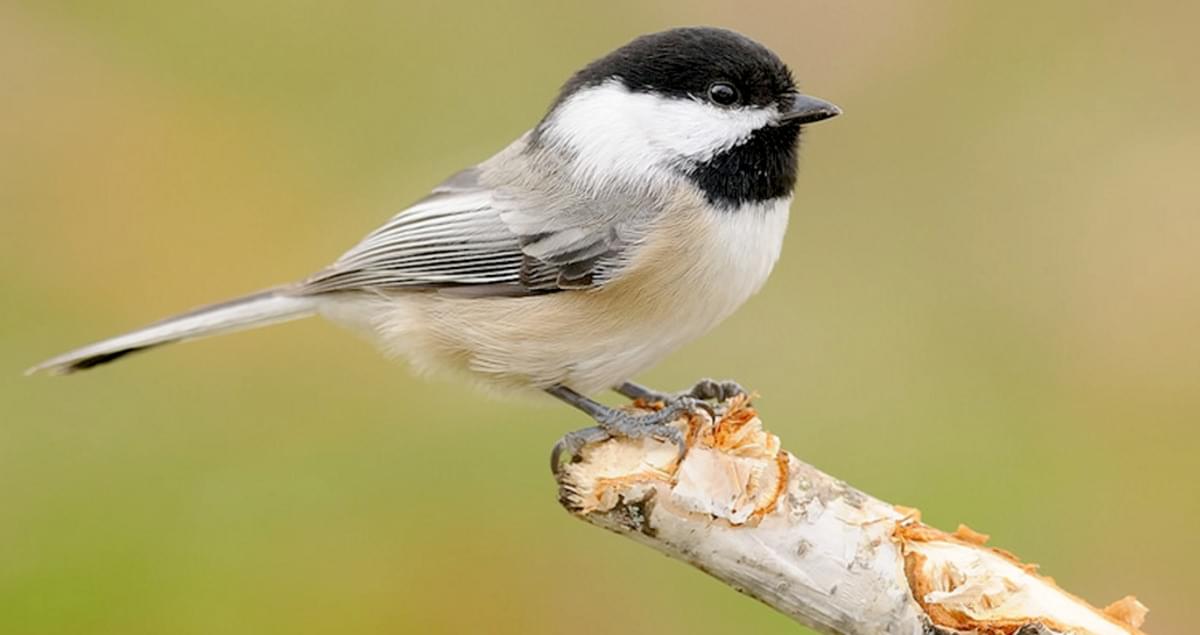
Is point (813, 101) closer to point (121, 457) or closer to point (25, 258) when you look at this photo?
point (121, 457)

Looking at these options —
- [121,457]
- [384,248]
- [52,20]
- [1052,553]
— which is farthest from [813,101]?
[52,20]

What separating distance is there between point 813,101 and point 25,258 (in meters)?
2.76

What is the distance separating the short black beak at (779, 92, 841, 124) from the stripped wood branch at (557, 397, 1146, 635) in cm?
58

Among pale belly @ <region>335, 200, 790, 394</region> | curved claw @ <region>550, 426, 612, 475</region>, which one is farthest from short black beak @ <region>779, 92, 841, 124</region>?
curved claw @ <region>550, 426, 612, 475</region>

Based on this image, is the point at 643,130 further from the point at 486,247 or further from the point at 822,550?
the point at 822,550

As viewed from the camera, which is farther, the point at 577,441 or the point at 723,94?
the point at 723,94

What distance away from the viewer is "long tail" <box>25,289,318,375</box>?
90.4 inches

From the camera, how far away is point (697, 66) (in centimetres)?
204

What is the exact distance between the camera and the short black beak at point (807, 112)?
2.07 metres

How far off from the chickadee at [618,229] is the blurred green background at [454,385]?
701mm

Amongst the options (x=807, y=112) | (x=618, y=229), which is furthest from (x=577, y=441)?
(x=807, y=112)

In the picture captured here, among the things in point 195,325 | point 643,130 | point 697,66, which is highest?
point 697,66

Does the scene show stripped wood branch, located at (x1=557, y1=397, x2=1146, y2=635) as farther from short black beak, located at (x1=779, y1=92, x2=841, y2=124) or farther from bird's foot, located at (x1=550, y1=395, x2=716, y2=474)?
short black beak, located at (x1=779, y1=92, x2=841, y2=124)

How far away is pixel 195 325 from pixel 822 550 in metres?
1.21
